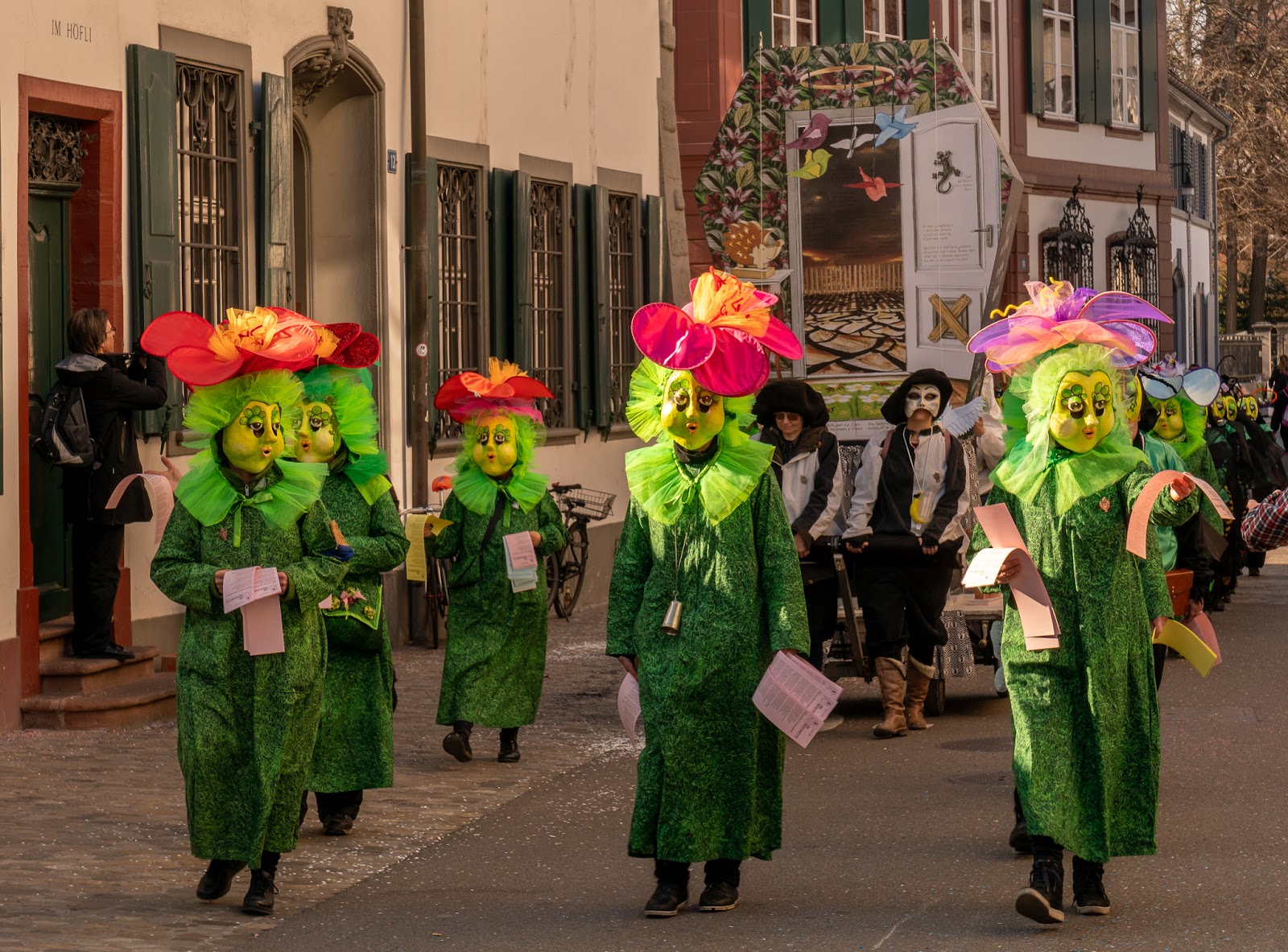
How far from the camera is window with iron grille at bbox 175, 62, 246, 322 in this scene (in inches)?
507

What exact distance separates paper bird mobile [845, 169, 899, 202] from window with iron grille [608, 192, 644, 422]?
19.6 feet

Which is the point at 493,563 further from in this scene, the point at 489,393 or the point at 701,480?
the point at 701,480

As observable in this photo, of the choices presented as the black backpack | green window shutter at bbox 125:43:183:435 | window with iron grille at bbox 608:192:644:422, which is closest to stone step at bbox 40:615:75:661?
the black backpack

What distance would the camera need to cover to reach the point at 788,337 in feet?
24.8

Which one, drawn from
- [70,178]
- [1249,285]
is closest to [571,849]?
[70,178]

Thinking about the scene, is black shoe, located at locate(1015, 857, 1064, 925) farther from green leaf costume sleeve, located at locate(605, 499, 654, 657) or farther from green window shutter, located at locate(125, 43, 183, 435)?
green window shutter, located at locate(125, 43, 183, 435)

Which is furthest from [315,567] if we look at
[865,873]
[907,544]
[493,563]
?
[907,544]

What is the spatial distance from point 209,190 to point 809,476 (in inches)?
163

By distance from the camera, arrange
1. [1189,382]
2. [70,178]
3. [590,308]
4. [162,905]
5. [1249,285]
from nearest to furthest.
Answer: [162,905] → [70,178] → [1189,382] → [590,308] → [1249,285]

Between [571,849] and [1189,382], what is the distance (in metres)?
7.45

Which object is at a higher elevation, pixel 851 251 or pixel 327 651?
pixel 851 251

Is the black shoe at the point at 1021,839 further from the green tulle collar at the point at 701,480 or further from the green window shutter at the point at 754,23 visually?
the green window shutter at the point at 754,23

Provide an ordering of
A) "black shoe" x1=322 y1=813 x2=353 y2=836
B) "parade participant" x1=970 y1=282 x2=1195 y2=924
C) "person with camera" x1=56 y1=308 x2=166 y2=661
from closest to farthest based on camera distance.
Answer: "parade participant" x1=970 y1=282 x2=1195 y2=924
"black shoe" x1=322 y1=813 x2=353 y2=836
"person with camera" x1=56 y1=308 x2=166 y2=661

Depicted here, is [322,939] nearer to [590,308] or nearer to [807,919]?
[807,919]
